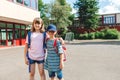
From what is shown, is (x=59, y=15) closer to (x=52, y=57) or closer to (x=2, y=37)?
(x=2, y=37)

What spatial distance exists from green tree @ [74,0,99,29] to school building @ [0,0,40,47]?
1105 inches

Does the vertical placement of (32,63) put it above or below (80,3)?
below

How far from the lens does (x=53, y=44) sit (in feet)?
20.3

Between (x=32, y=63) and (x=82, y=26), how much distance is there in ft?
204

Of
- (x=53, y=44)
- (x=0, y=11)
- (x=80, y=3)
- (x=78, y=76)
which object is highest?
(x=80, y=3)

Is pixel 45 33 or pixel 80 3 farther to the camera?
pixel 80 3

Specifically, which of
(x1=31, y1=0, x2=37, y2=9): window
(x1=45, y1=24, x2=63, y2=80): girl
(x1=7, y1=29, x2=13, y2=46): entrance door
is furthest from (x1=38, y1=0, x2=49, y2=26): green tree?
(x1=45, y1=24, x2=63, y2=80): girl

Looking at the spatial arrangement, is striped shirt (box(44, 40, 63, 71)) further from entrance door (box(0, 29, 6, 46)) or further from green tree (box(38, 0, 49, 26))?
green tree (box(38, 0, 49, 26))

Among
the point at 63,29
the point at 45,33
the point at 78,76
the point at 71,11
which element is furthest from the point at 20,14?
the point at 71,11

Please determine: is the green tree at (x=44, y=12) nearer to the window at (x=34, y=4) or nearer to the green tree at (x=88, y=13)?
the green tree at (x=88, y=13)

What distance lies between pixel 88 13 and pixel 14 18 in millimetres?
37615

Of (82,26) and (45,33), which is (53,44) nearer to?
(45,33)

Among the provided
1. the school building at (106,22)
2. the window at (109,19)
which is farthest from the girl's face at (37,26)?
the window at (109,19)

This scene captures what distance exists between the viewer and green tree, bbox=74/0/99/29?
213 ft
